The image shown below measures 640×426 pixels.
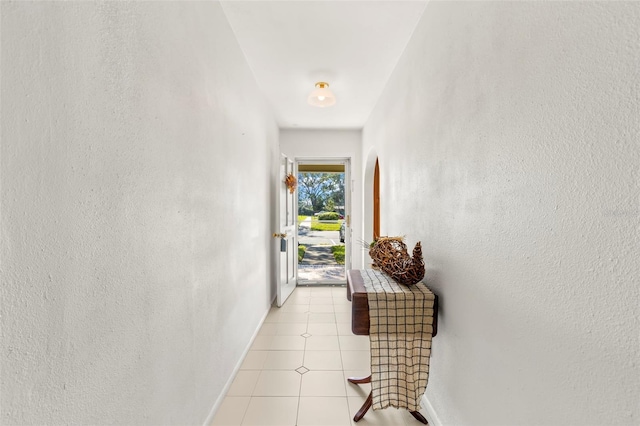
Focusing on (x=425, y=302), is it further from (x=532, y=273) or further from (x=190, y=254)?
(x=190, y=254)

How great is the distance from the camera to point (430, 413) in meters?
1.71

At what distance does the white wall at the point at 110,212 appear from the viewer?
629 mm

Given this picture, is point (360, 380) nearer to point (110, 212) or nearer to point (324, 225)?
point (110, 212)

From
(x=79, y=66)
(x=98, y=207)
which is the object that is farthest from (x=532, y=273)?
(x=79, y=66)

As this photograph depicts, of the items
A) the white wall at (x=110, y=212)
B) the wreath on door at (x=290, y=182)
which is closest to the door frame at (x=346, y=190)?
the wreath on door at (x=290, y=182)

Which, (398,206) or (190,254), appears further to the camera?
(398,206)

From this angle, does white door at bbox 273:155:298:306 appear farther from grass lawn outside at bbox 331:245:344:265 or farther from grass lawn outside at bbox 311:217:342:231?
grass lawn outside at bbox 331:245:344:265

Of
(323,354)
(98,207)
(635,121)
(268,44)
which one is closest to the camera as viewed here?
(635,121)

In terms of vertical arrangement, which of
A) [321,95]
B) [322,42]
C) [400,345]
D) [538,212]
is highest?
[322,42]

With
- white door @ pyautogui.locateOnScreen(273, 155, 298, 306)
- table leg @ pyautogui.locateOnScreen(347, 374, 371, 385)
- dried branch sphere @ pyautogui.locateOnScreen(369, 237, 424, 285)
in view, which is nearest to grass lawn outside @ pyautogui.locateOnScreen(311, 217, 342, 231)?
white door @ pyautogui.locateOnScreen(273, 155, 298, 306)

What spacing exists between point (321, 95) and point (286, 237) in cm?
183

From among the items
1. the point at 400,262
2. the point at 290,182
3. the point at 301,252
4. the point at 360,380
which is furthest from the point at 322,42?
the point at 301,252

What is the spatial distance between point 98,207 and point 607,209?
1.28 meters

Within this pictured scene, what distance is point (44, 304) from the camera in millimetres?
669
